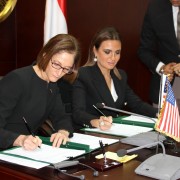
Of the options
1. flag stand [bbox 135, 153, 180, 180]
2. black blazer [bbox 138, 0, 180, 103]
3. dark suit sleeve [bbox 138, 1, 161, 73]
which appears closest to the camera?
flag stand [bbox 135, 153, 180, 180]

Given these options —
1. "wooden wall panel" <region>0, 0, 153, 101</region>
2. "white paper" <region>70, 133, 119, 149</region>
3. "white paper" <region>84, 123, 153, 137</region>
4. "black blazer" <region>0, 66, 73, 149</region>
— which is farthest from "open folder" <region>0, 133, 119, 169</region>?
"wooden wall panel" <region>0, 0, 153, 101</region>

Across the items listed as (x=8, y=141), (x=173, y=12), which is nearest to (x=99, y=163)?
(x=8, y=141)

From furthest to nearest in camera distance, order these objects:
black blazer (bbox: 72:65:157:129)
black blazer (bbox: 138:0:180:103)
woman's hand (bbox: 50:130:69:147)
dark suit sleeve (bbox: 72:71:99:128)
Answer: black blazer (bbox: 138:0:180:103), black blazer (bbox: 72:65:157:129), dark suit sleeve (bbox: 72:71:99:128), woman's hand (bbox: 50:130:69:147)

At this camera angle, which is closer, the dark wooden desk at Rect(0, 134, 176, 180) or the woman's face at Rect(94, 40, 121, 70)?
the dark wooden desk at Rect(0, 134, 176, 180)

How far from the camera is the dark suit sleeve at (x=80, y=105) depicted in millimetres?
2579

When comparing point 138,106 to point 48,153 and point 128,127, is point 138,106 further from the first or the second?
point 48,153

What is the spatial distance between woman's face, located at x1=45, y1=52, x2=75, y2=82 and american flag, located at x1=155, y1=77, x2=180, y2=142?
57 cm

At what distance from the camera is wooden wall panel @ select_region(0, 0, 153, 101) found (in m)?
4.52

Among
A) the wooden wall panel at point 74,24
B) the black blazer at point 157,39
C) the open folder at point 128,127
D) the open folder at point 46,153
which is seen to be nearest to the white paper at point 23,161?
the open folder at point 46,153

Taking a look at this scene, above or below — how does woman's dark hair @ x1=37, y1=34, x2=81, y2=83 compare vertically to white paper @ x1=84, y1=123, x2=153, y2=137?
above

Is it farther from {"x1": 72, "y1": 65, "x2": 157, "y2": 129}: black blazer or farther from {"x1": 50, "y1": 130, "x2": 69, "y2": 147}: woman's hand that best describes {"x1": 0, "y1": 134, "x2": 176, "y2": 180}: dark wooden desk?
{"x1": 72, "y1": 65, "x2": 157, "y2": 129}: black blazer

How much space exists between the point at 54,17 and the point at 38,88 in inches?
61.5

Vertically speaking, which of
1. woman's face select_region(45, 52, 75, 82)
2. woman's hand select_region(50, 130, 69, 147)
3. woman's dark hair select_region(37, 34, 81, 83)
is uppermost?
woman's dark hair select_region(37, 34, 81, 83)

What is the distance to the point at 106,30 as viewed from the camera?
2.96 meters
